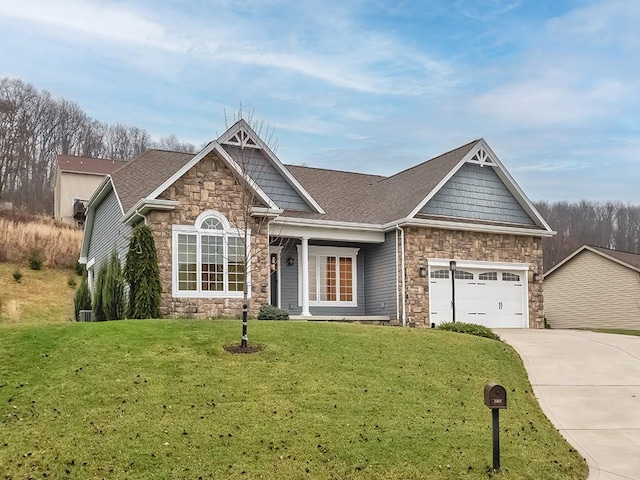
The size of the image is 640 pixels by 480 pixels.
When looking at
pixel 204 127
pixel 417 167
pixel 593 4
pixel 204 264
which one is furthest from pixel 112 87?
pixel 593 4

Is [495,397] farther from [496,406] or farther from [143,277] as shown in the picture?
[143,277]

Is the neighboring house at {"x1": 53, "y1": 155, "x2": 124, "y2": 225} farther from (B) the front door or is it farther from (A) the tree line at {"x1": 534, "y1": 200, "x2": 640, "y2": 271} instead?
(A) the tree line at {"x1": 534, "y1": 200, "x2": 640, "y2": 271}

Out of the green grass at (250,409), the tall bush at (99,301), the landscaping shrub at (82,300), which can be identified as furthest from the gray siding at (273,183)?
the green grass at (250,409)

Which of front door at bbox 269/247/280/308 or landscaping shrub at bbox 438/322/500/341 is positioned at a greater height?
front door at bbox 269/247/280/308

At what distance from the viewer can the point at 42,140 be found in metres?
58.9

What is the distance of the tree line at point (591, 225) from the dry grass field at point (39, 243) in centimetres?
4236

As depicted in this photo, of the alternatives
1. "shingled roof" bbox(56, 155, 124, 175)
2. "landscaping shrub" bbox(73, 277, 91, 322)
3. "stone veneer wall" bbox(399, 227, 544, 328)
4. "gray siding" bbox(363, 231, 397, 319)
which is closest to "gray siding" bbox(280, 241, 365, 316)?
"gray siding" bbox(363, 231, 397, 319)

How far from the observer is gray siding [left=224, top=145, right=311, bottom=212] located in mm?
21645

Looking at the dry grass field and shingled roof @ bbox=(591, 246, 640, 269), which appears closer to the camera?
shingled roof @ bbox=(591, 246, 640, 269)

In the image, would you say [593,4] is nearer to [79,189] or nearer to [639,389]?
[639,389]

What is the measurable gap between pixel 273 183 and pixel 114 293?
6501 millimetres

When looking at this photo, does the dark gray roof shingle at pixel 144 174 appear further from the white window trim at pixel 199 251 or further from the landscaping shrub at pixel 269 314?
the landscaping shrub at pixel 269 314

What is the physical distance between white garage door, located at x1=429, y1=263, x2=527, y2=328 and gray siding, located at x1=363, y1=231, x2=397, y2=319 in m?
1.27

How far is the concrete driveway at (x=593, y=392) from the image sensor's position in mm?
9859
